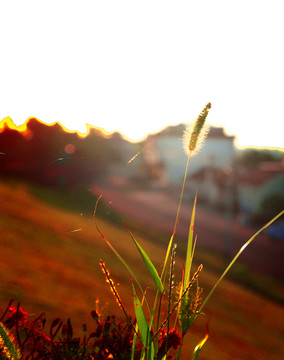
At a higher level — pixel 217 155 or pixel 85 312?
pixel 217 155

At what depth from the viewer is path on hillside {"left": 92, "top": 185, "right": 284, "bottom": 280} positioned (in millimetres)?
18391

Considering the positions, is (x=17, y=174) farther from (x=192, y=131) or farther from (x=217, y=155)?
(x=217, y=155)

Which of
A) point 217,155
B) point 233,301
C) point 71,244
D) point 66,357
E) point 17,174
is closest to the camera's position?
point 66,357

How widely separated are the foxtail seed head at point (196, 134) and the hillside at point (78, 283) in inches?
25.7

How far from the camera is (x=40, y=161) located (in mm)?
1386

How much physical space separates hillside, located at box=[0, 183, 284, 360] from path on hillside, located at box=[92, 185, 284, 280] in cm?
545

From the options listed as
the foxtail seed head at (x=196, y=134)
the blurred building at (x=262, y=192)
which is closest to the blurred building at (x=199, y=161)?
the blurred building at (x=262, y=192)

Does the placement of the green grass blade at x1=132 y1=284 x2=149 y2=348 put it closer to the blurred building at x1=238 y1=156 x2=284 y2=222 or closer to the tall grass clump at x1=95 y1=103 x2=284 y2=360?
the tall grass clump at x1=95 y1=103 x2=284 y2=360

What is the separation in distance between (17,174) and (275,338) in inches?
331

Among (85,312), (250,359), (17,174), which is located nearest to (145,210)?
(250,359)

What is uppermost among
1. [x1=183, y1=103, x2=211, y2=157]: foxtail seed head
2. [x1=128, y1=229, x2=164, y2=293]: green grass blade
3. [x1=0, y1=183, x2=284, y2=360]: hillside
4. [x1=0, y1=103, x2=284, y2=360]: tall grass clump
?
[x1=183, y1=103, x2=211, y2=157]: foxtail seed head

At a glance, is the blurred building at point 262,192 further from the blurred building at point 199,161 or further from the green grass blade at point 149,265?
the green grass blade at point 149,265

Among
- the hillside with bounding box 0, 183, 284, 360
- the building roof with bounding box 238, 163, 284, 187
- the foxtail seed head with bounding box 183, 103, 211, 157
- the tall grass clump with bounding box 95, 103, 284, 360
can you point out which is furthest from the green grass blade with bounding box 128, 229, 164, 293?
the building roof with bounding box 238, 163, 284, 187

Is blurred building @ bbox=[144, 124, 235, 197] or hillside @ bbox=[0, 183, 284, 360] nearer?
hillside @ bbox=[0, 183, 284, 360]
